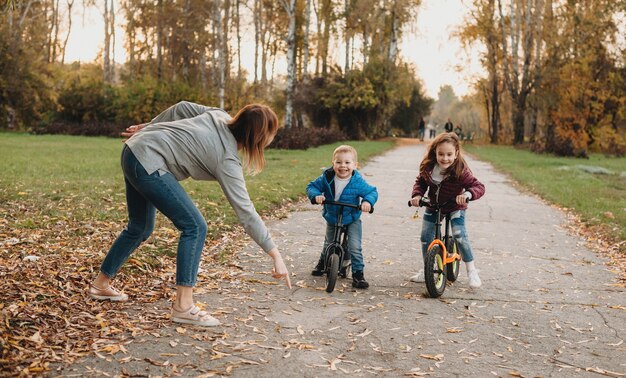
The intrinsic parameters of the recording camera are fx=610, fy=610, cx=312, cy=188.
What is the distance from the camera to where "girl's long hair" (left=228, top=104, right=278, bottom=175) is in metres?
4.32

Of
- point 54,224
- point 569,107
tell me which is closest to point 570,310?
point 54,224

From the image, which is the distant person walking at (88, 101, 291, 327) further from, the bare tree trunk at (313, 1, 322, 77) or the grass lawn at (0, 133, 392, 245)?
the bare tree trunk at (313, 1, 322, 77)

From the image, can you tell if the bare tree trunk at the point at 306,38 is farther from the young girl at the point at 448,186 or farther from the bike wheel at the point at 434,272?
the bike wheel at the point at 434,272

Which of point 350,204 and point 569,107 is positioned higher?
point 569,107

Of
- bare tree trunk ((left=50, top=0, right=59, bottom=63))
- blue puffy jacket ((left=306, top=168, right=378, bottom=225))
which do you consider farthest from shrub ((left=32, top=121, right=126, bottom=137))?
blue puffy jacket ((left=306, top=168, right=378, bottom=225))

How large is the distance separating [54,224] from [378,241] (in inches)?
168

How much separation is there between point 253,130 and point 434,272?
2377 mm

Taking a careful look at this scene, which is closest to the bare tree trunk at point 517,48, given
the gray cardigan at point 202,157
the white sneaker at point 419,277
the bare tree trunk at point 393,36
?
the bare tree trunk at point 393,36

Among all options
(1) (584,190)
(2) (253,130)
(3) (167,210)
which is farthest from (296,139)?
(3) (167,210)

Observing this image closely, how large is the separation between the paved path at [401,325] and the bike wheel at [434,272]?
4.4 inches

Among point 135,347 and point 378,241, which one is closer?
point 135,347

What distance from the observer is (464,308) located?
5.45 m

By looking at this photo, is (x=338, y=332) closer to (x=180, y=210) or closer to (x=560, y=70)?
(x=180, y=210)

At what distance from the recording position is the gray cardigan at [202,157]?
13.9 ft
